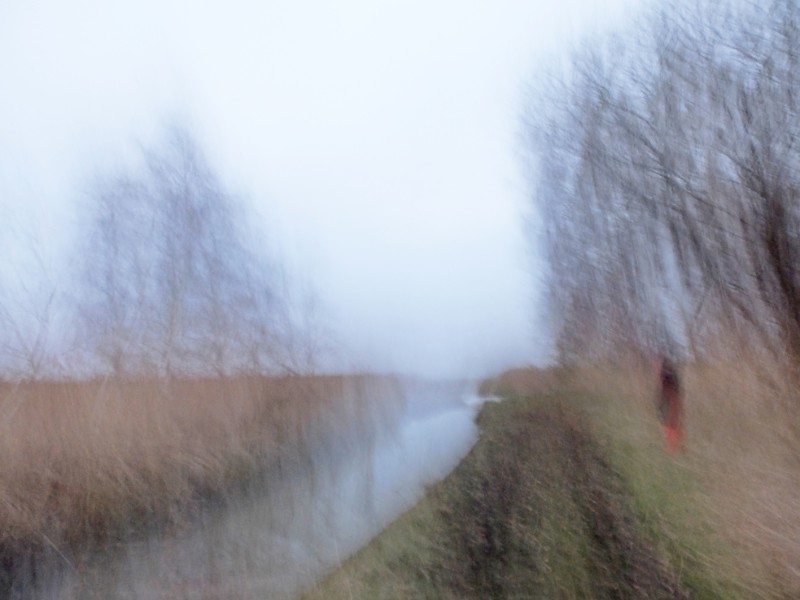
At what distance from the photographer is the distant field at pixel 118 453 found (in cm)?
959

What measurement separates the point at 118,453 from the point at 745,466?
8.60m

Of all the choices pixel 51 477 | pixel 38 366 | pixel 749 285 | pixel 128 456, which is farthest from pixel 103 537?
pixel 749 285

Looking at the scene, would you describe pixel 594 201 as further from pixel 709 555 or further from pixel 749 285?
pixel 709 555

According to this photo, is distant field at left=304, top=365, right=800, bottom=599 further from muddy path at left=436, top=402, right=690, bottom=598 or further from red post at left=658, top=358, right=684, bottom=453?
red post at left=658, top=358, right=684, bottom=453

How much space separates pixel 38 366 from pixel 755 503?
390 inches

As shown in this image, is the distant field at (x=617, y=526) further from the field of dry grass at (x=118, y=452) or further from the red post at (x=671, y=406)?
the field of dry grass at (x=118, y=452)

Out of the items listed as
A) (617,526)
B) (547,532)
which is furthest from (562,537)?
(617,526)

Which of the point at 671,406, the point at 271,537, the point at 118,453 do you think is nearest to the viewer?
the point at 271,537

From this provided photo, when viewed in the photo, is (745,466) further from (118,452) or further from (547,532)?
(118,452)

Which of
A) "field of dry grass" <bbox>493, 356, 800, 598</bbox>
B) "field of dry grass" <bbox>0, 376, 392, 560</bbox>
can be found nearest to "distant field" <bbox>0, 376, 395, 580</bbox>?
"field of dry grass" <bbox>0, 376, 392, 560</bbox>

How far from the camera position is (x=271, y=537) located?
28.7 feet

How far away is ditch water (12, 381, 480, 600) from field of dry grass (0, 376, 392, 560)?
2.12 feet

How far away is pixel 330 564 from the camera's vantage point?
761 centimetres

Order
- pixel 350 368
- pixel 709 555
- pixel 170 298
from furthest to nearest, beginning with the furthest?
pixel 350 368 → pixel 170 298 → pixel 709 555
